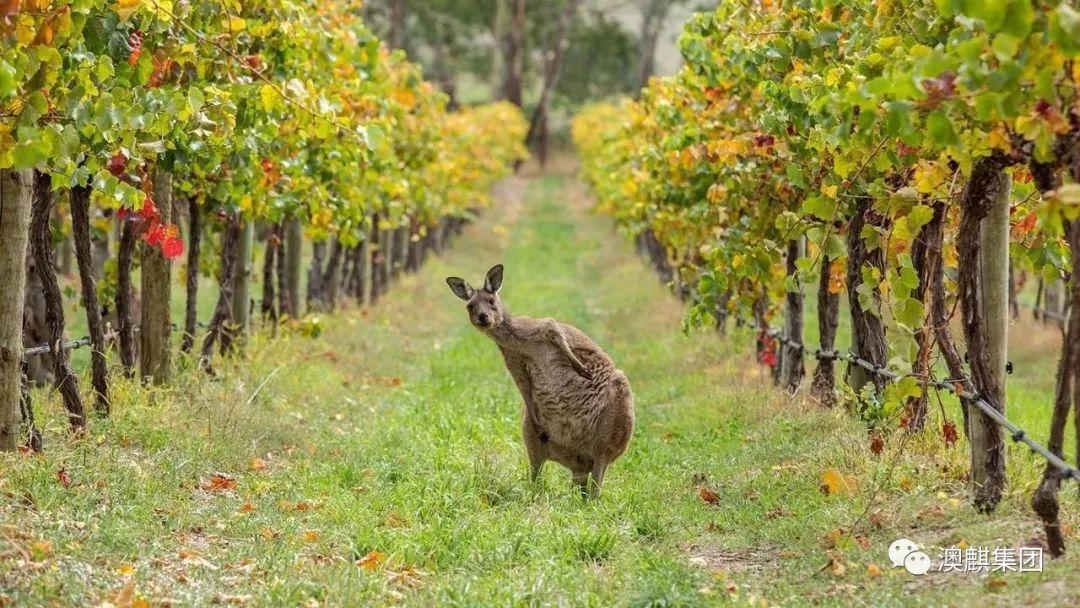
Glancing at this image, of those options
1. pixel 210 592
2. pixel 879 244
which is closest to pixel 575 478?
pixel 879 244

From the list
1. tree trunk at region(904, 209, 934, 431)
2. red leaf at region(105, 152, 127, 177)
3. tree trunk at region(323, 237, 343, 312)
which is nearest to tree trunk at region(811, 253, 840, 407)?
tree trunk at region(904, 209, 934, 431)

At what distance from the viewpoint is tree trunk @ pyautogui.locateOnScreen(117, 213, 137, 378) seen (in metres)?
10.8

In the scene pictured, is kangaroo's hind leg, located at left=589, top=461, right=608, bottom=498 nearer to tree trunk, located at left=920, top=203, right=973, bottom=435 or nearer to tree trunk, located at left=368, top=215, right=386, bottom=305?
tree trunk, located at left=920, top=203, right=973, bottom=435

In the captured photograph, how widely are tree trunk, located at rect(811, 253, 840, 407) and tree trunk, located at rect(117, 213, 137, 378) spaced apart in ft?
20.3

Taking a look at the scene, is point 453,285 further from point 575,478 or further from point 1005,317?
point 1005,317

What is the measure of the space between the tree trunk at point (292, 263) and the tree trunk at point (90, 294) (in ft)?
22.8

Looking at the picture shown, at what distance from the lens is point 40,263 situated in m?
9.42

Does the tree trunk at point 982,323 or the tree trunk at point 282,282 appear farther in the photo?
the tree trunk at point 282,282

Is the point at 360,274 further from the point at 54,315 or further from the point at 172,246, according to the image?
the point at 172,246

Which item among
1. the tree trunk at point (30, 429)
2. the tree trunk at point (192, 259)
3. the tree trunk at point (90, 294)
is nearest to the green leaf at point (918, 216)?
the tree trunk at point (30, 429)

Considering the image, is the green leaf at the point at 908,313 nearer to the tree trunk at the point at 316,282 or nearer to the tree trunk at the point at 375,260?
the tree trunk at the point at 316,282

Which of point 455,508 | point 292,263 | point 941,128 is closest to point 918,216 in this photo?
point 941,128

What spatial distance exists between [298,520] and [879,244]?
414 centimetres

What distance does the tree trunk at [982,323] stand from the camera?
282 inches
